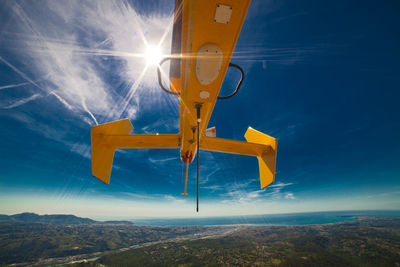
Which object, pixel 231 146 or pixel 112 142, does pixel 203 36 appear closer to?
pixel 231 146

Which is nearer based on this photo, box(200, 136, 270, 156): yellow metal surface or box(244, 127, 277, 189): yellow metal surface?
box(244, 127, 277, 189): yellow metal surface

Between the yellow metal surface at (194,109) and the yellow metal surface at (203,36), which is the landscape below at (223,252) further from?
the yellow metal surface at (203,36)

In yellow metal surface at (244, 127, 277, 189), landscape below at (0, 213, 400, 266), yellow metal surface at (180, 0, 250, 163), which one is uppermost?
yellow metal surface at (180, 0, 250, 163)

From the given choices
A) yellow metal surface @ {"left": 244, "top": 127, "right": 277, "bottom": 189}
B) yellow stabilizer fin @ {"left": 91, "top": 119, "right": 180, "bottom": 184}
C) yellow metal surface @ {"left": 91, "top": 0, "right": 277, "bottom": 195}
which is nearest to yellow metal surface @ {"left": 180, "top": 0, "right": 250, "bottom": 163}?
yellow metal surface @ {"left": 91, "top": 0, "right": 277, "bottom": 195}

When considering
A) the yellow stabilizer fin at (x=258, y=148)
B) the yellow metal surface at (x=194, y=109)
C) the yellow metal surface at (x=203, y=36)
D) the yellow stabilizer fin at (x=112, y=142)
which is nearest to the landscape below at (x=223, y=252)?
the yellow stabilizer fin at (x=258, y=148)

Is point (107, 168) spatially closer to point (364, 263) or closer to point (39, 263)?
point (364, 263)

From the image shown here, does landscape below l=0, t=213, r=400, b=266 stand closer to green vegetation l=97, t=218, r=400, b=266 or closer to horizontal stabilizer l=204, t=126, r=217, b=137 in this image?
green vegetation l=97, t=218, r=400, b=266

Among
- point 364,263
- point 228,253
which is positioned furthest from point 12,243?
point 364,263

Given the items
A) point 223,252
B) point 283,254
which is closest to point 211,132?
point 223,252
